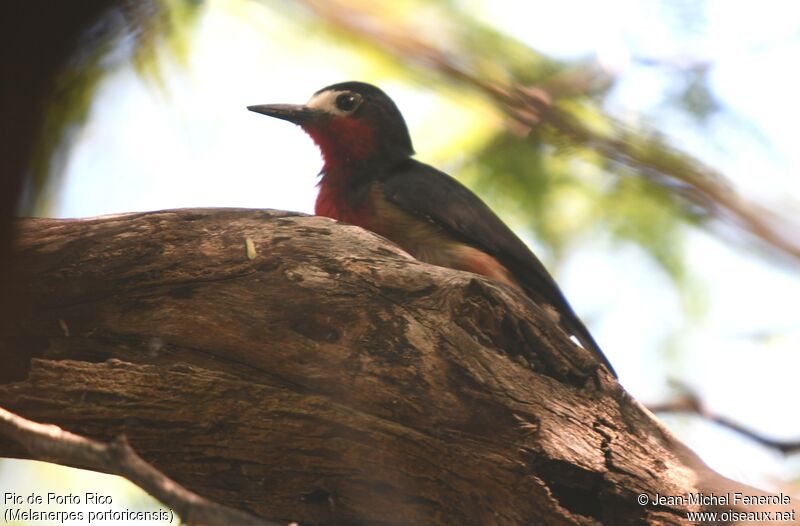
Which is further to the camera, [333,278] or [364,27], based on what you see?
[333,278]

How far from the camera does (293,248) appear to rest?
2.95 m

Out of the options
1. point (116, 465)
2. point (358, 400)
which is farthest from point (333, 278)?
point (116, 465)

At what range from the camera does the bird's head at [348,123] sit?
4.66 metres

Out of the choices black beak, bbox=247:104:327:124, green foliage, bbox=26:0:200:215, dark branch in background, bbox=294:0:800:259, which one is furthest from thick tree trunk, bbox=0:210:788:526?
black beak, bbox=247:104:327:124

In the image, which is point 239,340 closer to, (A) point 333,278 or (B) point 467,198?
(A) point 333,278

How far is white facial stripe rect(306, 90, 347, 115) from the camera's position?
4719 mm

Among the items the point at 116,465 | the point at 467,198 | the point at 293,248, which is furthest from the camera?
the point at 467,198

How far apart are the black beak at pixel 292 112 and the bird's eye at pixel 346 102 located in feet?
0.38

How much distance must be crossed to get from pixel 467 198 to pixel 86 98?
2048mm

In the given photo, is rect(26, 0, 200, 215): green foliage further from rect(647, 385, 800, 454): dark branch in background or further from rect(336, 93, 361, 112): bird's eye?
rect(647, 385, 800, 454): dark branch in background

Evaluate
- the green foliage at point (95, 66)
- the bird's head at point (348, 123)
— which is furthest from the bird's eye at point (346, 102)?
the green foliage at point (95, 66)

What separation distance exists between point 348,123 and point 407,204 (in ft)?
2.81

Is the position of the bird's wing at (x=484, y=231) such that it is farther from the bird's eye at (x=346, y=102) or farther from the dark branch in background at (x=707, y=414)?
the bird's eye at (x=346, y=102)

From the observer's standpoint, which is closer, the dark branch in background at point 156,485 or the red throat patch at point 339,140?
the dark branch in background at point 156,485
